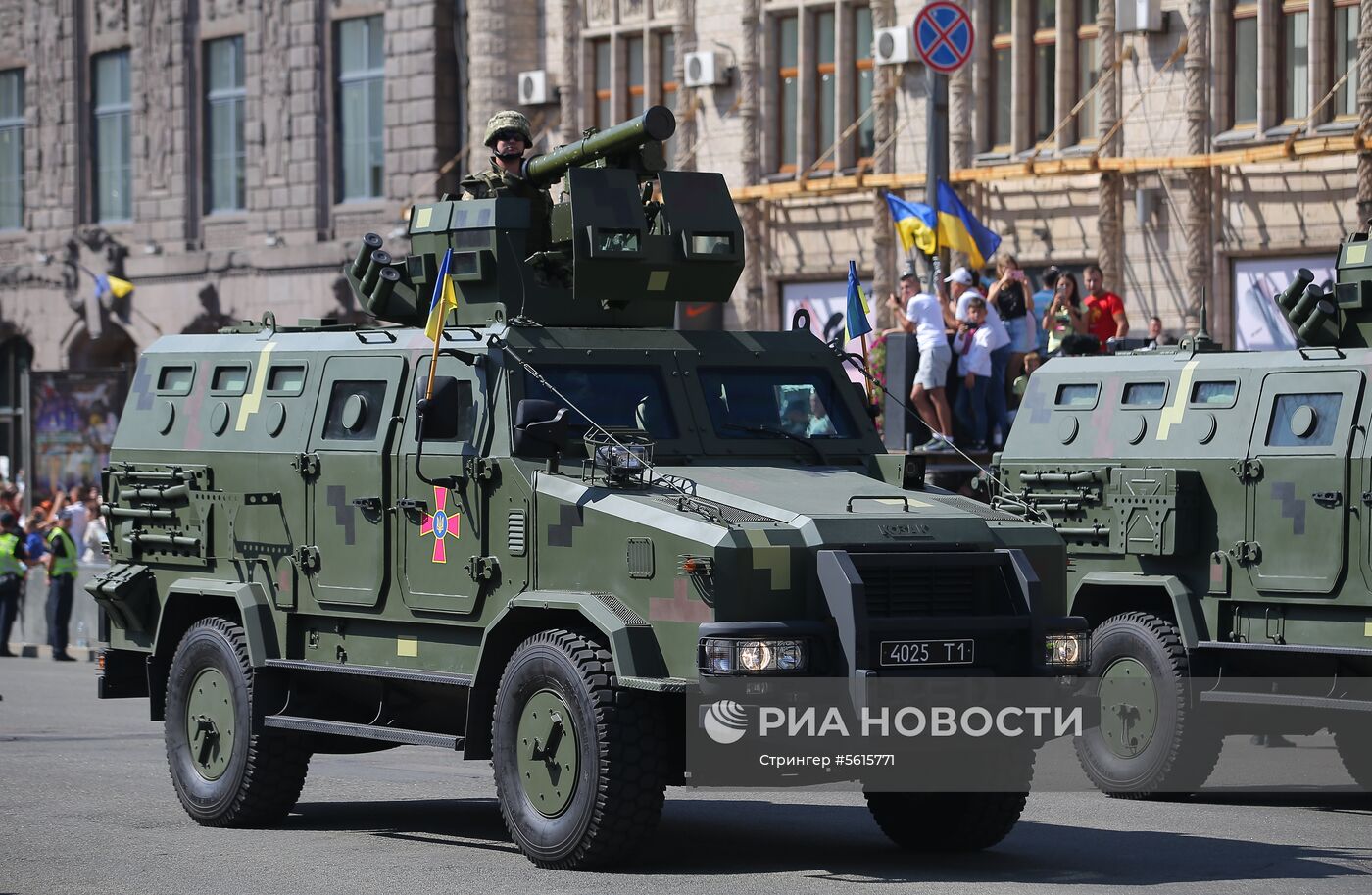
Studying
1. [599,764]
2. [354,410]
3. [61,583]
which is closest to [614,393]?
[354,410]

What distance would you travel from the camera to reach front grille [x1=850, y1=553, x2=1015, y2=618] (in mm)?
10906

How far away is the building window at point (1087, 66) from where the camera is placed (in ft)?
99.7

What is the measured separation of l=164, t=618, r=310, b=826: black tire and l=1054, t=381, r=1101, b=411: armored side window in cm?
545

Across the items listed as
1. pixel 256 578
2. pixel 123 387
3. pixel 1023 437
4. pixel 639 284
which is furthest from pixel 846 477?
pixel 123 387

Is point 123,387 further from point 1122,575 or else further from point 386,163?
point 1122,575

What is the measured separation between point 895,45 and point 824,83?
79.6 inches

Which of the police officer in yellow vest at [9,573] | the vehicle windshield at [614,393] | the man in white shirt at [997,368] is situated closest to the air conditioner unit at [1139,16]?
the man in white shirt at [997,368]

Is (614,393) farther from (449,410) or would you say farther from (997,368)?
(997,368)

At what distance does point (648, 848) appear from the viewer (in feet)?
39.7

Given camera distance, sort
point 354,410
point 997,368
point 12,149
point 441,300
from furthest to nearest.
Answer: point 12,149
point 997,368
point 354,410
point 441,300

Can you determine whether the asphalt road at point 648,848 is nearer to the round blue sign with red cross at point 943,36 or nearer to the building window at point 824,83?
the round blue sign with red cross at point 943,36

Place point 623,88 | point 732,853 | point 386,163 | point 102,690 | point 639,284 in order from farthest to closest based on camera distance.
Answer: point 386,163 → point 623,88 → point 102,690 → point 639,284 → point 732,853

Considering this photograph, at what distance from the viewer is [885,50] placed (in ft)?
105

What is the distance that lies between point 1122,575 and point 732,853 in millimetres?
4288
